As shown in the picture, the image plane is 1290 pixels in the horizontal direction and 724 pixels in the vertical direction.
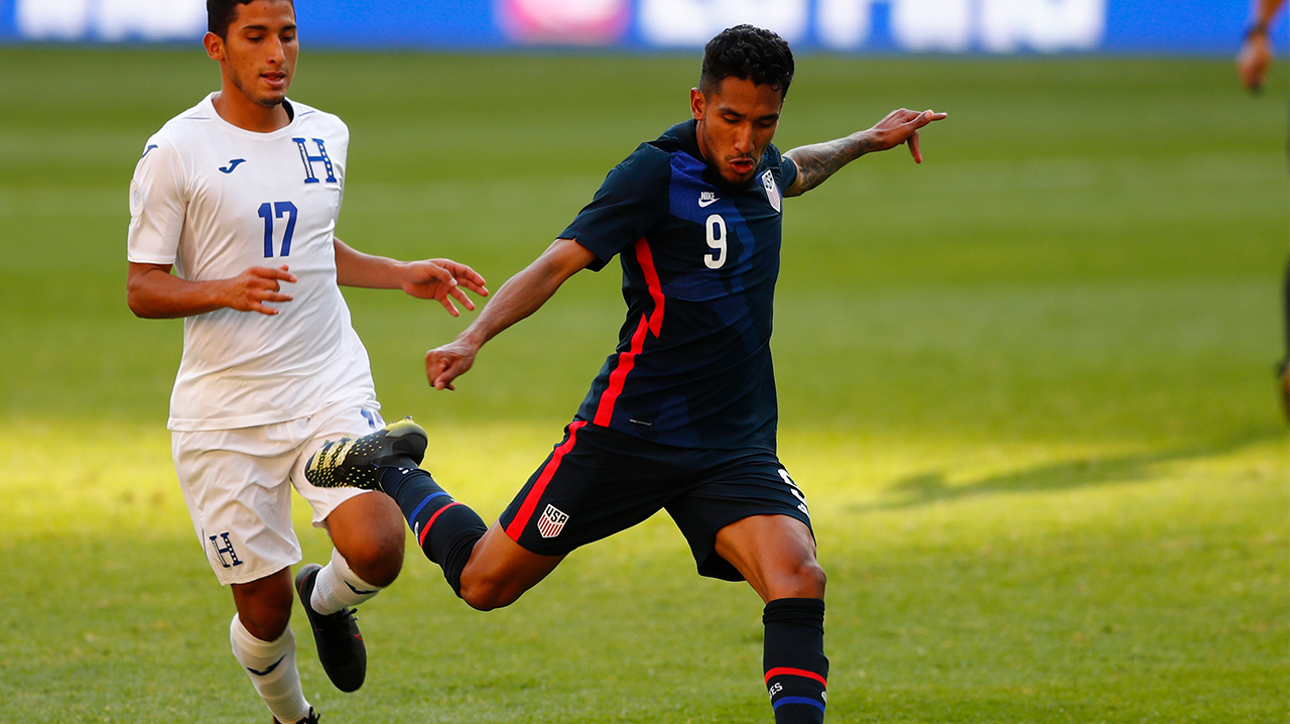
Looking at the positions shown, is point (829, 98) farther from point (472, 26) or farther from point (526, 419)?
point (526, 419)

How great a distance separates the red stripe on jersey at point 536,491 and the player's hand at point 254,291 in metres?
0.81

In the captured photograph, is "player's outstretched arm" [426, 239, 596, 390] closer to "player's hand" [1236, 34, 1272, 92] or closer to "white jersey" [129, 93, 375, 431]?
"white jersey" [129, 93, 375, 431]

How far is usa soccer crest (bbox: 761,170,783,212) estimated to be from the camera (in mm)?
3680

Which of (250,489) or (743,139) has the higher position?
(743,139)

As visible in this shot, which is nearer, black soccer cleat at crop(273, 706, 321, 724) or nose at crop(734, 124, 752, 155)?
nose at crop(734, 124, 752, 155)

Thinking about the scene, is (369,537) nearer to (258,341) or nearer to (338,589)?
(338,589)

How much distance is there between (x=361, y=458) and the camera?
12.5 ft

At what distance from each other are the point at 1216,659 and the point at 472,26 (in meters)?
23.5

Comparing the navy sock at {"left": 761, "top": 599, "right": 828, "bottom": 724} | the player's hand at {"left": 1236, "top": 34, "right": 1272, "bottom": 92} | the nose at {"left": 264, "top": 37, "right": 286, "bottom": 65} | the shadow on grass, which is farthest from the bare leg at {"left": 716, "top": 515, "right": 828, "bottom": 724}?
the player's hand at {"left": 1236, "top": 34, "right": 1272, "bottom": 92}

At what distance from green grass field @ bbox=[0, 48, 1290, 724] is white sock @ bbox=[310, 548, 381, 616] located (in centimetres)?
39

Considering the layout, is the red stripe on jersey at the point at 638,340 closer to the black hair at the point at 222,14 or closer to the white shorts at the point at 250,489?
the white shorts at the point at 250,489

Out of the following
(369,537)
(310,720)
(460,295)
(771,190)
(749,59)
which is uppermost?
(749,59)

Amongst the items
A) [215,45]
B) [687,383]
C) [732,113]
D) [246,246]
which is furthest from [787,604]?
[215,45]

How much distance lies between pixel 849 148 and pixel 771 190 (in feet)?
1.82
